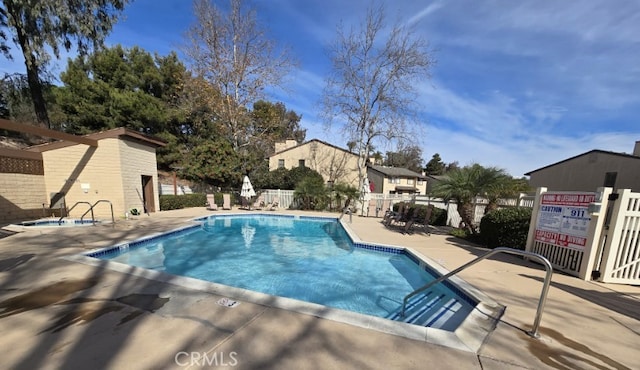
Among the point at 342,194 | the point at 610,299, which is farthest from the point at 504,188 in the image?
the point at 342,194

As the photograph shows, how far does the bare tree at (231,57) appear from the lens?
16141mm

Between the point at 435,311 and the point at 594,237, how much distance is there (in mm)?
3281

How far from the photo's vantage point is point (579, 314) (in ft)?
10.6

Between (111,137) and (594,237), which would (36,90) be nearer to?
(111,137)

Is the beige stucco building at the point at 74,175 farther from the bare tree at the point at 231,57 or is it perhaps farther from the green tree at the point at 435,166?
the green tree at the point at 435,166

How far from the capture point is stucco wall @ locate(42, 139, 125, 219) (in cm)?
1023

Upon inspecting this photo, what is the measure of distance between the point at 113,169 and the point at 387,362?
542 inches

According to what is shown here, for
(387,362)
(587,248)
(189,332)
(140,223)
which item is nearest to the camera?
(387,362)

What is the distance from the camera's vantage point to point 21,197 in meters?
9.41

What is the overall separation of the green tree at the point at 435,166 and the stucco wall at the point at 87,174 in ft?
180

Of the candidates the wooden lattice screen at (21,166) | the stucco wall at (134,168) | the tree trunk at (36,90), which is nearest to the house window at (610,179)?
the stucco wall at (134,168)

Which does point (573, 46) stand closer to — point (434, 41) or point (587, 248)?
point (434, 41)

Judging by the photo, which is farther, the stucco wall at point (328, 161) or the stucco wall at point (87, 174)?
the stucco wall at point (328, 161)

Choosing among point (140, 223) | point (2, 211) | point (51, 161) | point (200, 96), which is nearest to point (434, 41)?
point (200, 96)
